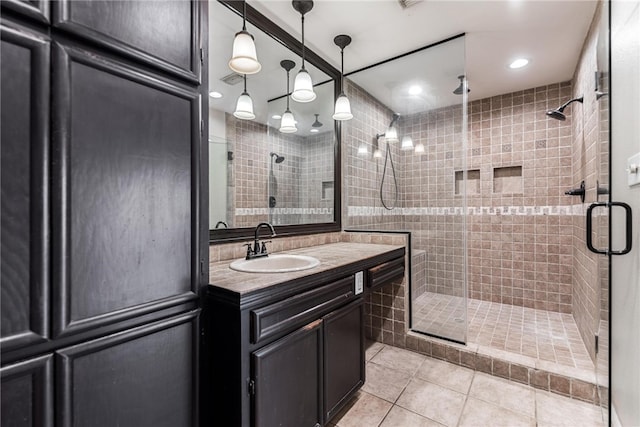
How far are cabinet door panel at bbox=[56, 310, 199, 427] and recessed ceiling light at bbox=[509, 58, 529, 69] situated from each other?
333 cm

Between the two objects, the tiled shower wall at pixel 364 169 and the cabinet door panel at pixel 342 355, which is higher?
the tiled shower wall at pixel 364 169

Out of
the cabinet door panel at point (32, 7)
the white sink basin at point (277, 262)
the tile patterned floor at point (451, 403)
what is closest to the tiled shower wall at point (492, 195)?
the tile patterned floor at point (451, 403)

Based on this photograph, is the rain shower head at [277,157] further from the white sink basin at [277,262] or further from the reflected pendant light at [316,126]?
the white sink basin at [277,262]

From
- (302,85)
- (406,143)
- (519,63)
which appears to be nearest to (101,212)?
(302,85)

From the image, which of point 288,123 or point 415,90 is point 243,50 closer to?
point 288,123

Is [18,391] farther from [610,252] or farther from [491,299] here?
[491,299]

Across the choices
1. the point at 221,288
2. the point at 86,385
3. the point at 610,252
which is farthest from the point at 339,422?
the point at 610,252

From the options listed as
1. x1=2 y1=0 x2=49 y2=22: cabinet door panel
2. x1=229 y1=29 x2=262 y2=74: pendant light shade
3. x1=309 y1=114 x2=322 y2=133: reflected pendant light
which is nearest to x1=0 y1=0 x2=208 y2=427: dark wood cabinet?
x1=2 y1=0 x2=49 y2=22: cabinet door panel

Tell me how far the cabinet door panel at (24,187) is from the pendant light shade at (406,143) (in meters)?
2.70

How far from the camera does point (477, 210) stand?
350cm

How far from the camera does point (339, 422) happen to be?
1559mm

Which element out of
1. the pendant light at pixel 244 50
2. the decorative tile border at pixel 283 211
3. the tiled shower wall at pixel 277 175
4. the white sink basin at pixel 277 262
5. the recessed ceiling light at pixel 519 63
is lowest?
the white sink basin at pixel 277 262

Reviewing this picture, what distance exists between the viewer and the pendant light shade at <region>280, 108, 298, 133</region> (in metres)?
2.18

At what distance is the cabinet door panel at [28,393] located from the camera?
632 mm
